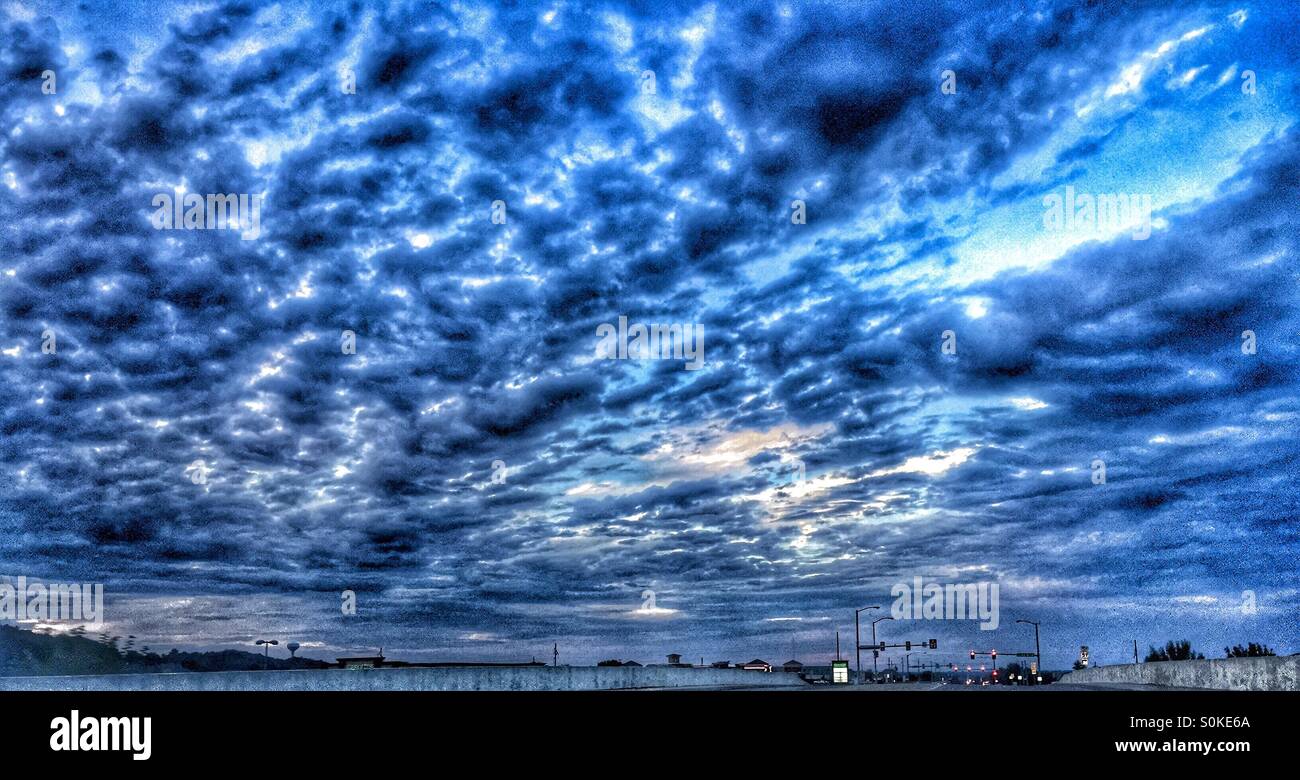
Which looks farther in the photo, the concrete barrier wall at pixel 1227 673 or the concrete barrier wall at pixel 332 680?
the concrete barrier wall at pixel 1227 673

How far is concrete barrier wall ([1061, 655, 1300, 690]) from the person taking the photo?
28609 mm

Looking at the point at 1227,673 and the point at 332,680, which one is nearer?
the point at 332,680

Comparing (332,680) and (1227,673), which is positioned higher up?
(332,680)

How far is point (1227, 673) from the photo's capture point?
3503 cm

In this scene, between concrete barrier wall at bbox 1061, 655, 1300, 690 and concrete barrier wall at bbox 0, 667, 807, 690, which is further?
concrete barrier wall at bbox 1061, 655, 1300, 690

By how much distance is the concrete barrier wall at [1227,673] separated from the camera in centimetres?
2861
